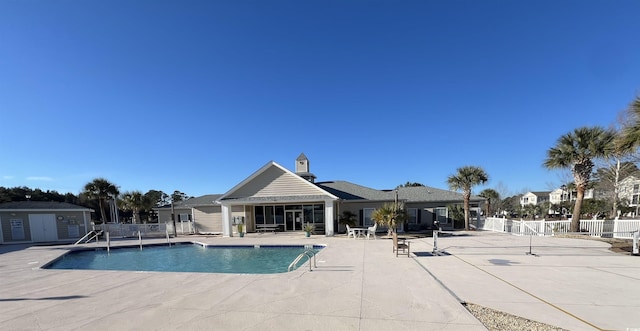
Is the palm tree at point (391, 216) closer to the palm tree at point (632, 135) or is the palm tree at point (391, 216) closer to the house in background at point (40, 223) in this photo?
the palm tree at point (632, 135)

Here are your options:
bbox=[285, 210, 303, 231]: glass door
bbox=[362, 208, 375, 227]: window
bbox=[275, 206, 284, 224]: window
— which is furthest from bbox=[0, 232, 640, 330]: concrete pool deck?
bbox=[275, 206, 284, 224]: window

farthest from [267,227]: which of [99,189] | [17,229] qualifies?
[99,189]

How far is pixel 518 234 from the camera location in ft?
58.1

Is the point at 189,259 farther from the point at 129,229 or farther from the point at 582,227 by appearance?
the point at 582,227

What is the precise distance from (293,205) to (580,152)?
67.5 ft

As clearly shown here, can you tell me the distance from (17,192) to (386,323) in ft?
214

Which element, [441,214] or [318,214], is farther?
[441,214]

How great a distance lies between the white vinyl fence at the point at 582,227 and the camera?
1548 cm

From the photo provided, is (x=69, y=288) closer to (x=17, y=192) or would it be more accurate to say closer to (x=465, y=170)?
(x=465, y=170)

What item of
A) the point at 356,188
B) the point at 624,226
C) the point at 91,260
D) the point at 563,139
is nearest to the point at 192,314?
the point at 91,260

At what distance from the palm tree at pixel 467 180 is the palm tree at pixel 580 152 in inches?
179

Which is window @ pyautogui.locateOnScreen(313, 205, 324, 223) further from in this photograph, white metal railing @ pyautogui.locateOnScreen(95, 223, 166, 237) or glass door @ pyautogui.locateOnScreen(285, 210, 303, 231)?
white metal railing @ pyautogui.locateOnScreen(95, 223, 166, 237)

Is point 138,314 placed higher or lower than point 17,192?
lower

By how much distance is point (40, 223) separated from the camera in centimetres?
1931
